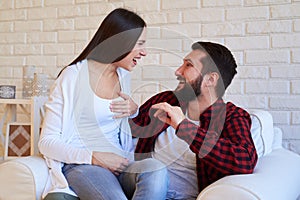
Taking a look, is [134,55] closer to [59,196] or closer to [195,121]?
[195,121]

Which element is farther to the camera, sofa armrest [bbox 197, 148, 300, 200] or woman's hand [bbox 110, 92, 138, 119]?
woman's hand [bbox 110, 92, 138, 119]

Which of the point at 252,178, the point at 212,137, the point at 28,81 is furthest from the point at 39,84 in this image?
the point at 252,178

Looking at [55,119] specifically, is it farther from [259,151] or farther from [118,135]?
[259,151]

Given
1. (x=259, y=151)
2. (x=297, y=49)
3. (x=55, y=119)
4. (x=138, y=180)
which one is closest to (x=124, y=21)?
(x=55, y=119)

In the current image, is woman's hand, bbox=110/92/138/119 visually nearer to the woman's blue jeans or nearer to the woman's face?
the woman's face

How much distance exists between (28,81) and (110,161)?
2.98ft

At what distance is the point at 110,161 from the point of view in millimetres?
1193

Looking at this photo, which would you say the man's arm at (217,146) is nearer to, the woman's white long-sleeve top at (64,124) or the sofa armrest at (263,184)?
the sofa armrest at (263,184)

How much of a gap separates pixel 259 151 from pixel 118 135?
509 mm

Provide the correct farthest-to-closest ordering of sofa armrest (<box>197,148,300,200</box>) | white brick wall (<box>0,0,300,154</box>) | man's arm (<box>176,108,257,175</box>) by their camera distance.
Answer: white brick wall (<box>0,0,300,154</box>), man's arm (<box>176,108,257,175</box>), sofa armrest (<box>197,148,300,200</box>)

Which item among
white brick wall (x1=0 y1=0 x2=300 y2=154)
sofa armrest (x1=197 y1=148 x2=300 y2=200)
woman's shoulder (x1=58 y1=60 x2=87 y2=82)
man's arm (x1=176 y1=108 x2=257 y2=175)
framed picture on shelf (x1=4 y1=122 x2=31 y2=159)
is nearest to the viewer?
sofa armrest (x1=197 y1=148 x2=300 y2=200)

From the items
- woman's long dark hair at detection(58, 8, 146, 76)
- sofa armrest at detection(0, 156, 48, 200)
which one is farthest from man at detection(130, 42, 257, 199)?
sofa armrest at detection(0, 156, 48, 200)

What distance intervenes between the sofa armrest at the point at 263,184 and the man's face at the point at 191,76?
33cm

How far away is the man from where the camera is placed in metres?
1.17
